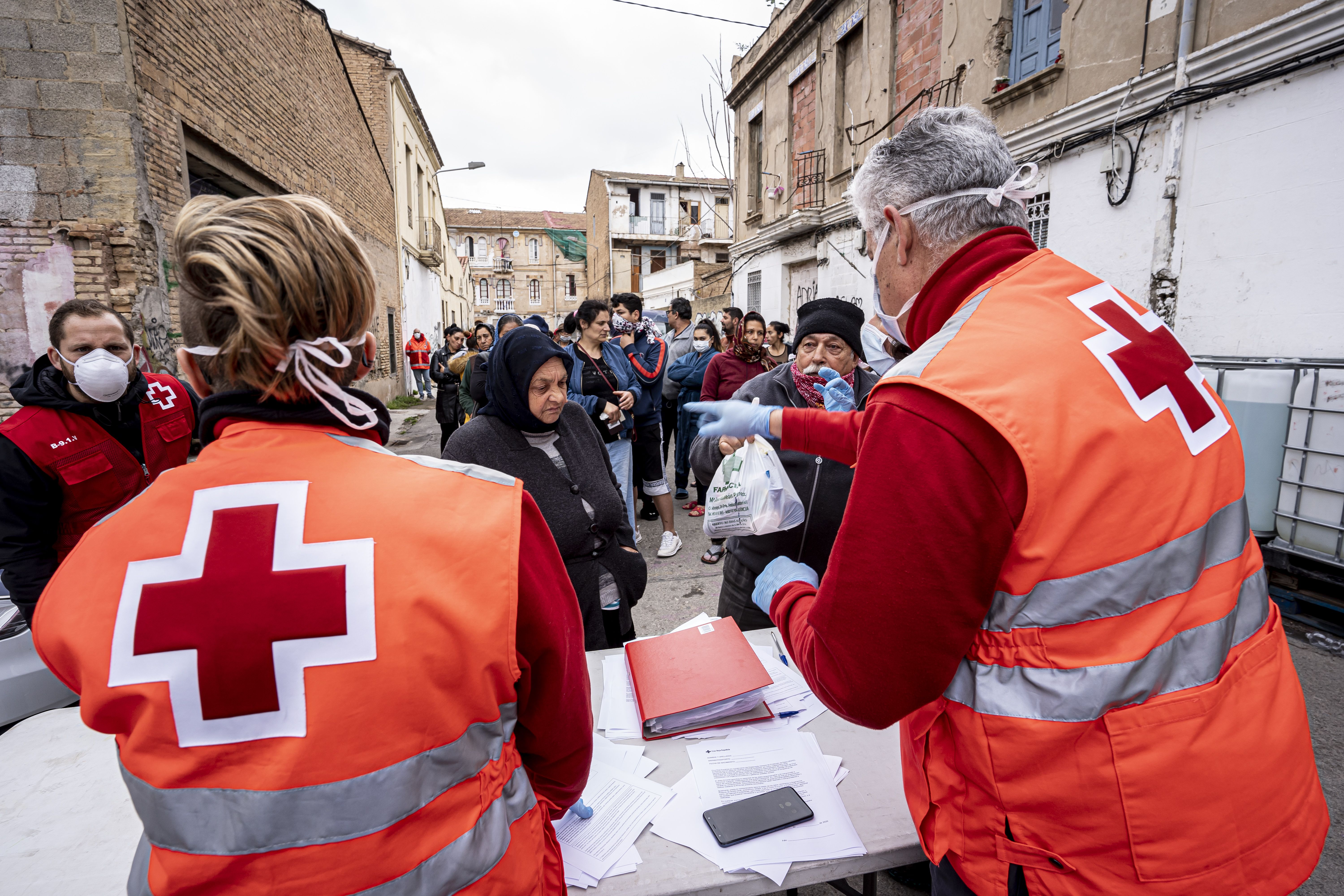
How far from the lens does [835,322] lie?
2.89 meters

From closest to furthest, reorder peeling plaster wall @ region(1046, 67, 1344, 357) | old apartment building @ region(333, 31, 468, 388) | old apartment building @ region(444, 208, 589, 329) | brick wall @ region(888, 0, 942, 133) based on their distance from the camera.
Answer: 1. peeling plaster wall @ region(1046, 67, 1344, 357)
2. brick wall @ region(888, 0, 942, 133)
3. old apartment building @ region(333, 31, 468, 388)
4. old apartment building @ region(444, 208, 589, 329)

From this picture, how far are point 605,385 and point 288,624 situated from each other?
14.2ft

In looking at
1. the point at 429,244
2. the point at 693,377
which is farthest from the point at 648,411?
the point at 429,244

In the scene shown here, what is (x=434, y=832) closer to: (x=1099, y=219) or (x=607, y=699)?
(x=607, y=699)

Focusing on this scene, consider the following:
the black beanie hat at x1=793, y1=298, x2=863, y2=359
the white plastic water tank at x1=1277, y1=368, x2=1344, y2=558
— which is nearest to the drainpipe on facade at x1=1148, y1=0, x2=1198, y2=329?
the white plastic water tank at x1=1277, y1=368, x2=1344, y2=558

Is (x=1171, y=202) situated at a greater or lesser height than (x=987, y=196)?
greater

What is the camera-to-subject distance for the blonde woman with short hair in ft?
2.65

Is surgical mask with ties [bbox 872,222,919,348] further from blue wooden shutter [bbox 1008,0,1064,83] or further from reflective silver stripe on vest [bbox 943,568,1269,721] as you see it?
blue wooden shutter [bbox 1008,0,1064,83]

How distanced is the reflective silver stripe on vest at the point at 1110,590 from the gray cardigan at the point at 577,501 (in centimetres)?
175

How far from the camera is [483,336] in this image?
8.30 m

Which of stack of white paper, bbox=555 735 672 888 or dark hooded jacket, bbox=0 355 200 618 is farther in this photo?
dark hooded jacket, bbox=0 355 200 618

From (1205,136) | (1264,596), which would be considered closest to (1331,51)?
(1205,136)

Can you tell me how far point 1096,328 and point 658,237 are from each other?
37.2 meters

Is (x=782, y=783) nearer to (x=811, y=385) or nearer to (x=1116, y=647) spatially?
(x=1116, y=647)
